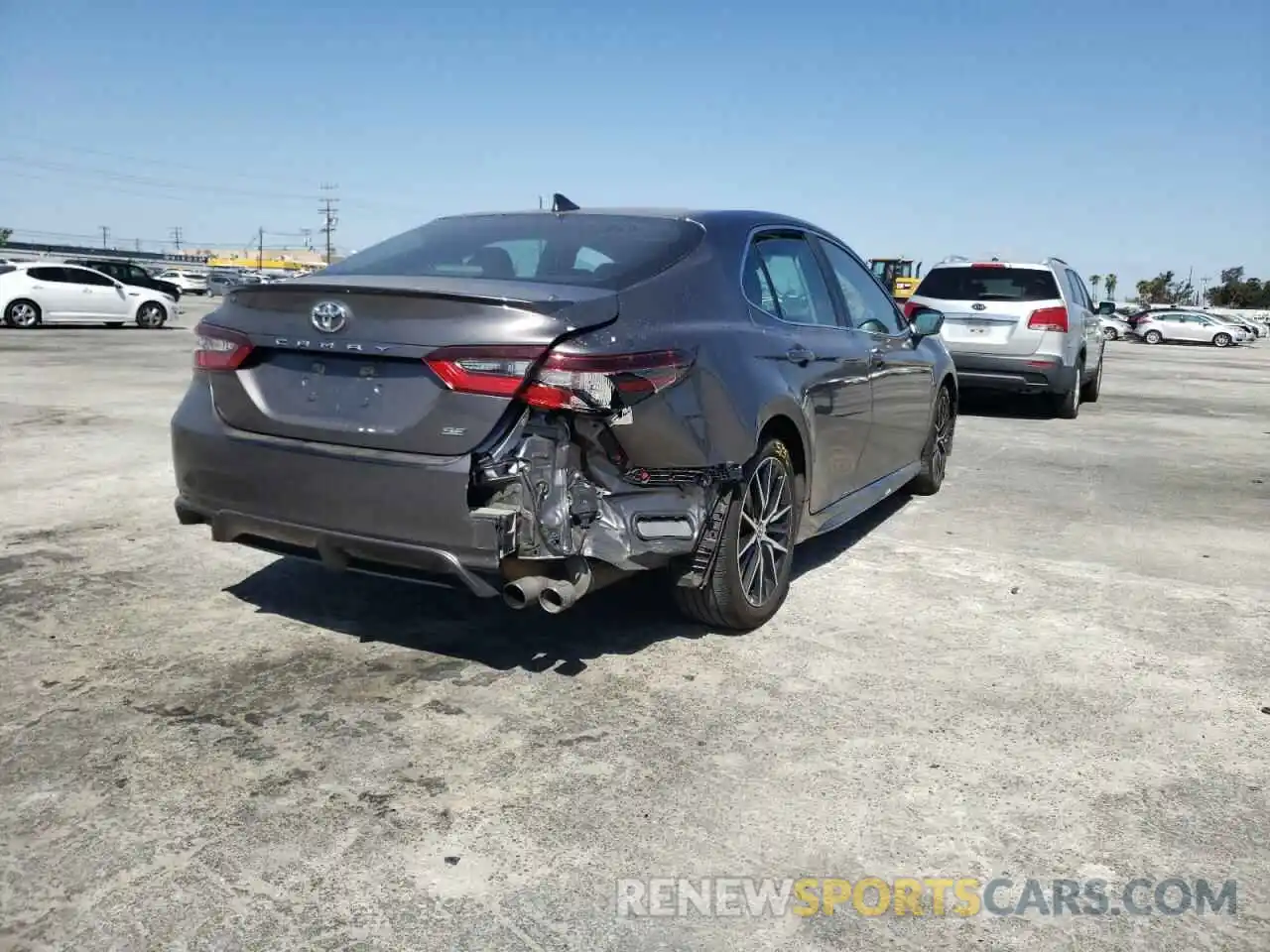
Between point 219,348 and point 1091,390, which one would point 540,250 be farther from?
point 1091,390

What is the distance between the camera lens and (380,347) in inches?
137

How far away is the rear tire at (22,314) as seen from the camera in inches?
927

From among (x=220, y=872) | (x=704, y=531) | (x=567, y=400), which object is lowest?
(x=220, y=872)

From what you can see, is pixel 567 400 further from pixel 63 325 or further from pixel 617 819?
pixel 63 325

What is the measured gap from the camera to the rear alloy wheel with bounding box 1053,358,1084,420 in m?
11.9

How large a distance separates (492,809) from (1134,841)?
165 centimetres

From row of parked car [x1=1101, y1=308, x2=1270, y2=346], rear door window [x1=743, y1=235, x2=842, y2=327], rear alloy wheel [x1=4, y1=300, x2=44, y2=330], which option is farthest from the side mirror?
row of parked car [x1=1101, y1=308, x2=1270, y2=346]

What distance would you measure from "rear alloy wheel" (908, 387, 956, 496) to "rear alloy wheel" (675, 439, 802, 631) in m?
2.57

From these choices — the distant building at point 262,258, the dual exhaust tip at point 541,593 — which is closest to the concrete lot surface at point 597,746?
the dual exhaust tip at point 541,593

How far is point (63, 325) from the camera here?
25.9 meters

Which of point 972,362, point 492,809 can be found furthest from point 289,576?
point 972,362

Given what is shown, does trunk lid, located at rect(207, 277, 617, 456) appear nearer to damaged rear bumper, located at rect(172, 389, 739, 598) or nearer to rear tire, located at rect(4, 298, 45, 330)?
damaged rear bumper, located at rect(172, 389, 739, 598)

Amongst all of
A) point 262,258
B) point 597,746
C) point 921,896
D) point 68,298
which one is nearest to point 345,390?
point 597,746

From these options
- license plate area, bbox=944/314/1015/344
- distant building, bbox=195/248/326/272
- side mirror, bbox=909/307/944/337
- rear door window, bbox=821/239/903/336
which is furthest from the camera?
distant building, bbox=195/248/326/272
